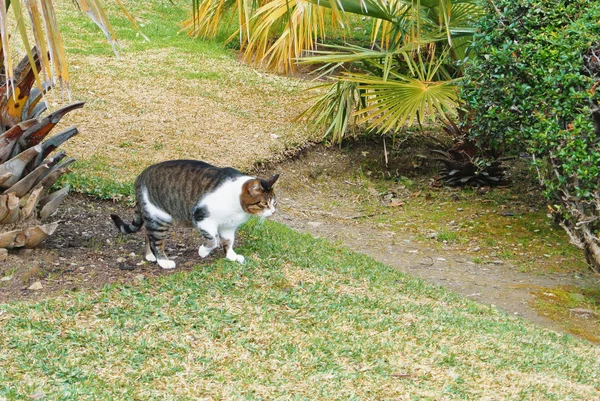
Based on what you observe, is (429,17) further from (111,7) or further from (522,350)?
(111,7)

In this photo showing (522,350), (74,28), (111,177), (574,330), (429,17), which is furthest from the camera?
(74,28)

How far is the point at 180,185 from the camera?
560cm

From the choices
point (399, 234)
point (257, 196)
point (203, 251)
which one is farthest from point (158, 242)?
point (399, 234)

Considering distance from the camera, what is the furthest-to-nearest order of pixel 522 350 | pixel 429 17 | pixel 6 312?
1. pixel 429 17
2. pixel 522 350
3. pixel 6 312

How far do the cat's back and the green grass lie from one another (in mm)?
488

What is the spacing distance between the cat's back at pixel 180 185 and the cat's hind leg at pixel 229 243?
311 mm

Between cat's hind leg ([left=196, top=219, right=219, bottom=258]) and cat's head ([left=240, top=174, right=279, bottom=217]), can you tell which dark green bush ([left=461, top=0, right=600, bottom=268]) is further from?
cat's hind leg ([left=196, top=219, right=219, bottom=258])

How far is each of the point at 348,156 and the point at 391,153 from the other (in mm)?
675

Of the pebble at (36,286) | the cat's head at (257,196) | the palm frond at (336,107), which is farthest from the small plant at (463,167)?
the pebble at (36,286)

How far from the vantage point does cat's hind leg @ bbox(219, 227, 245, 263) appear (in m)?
5.71

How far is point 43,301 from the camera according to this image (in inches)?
187

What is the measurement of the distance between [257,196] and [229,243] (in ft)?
1.65

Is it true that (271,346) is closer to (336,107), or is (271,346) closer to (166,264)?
(166,264)

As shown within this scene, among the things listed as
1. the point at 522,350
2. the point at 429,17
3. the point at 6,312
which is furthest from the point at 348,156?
the point at 6,312
